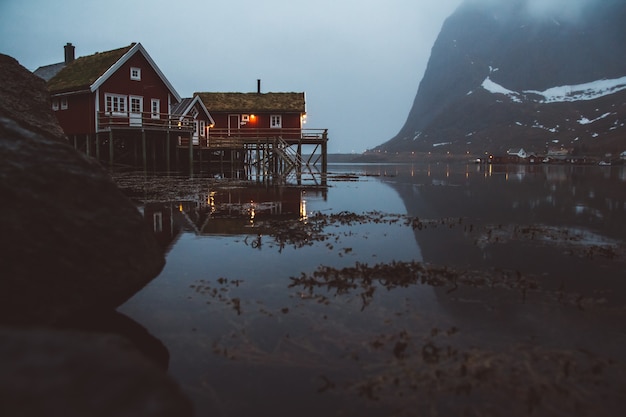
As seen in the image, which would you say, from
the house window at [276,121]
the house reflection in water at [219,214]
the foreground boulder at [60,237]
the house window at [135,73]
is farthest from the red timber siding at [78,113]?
the foreground boulder at [60,237]

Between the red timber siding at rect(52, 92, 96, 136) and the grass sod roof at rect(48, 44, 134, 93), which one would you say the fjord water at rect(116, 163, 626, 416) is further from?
the grass sod roof at rect(48, 44, 134, 93)

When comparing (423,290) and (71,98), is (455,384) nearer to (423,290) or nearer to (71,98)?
(423,290)

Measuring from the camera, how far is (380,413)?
13.0 ft

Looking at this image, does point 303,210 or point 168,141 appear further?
point 168,141

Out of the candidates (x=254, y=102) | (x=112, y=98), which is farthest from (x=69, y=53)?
(x=254, y=102)

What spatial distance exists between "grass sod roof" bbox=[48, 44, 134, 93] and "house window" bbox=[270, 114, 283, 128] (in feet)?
54.8

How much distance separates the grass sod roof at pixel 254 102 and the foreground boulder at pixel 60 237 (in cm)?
4407

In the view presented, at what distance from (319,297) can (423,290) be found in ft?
6.03

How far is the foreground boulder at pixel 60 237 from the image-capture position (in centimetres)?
460

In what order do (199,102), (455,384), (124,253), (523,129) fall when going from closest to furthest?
1. (455,384)
2. (124,253)
3. (199,102)
4. (523,129)

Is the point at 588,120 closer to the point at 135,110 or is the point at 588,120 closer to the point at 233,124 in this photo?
the point at 233,124

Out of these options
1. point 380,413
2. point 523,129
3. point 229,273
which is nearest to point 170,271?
point 229,273

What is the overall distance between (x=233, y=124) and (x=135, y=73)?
14.5 meters

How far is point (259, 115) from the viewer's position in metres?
49.7
